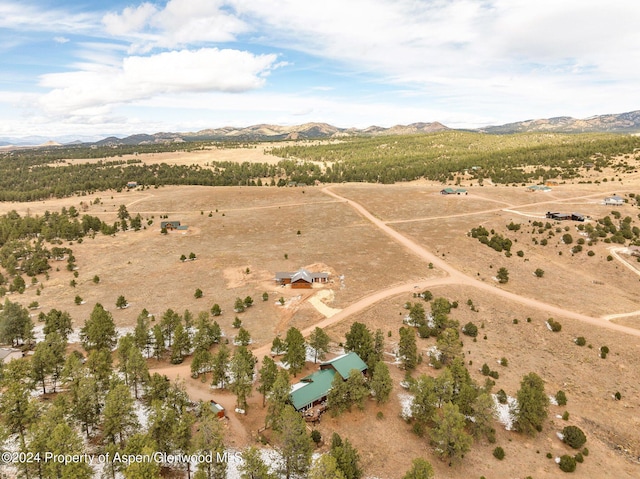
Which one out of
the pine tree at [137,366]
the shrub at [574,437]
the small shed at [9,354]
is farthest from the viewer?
the small shed at [9,354]

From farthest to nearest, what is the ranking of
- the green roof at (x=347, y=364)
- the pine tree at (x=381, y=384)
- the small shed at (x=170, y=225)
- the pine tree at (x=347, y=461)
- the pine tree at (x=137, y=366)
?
the small shed at (x=170, y=225) < the green roof at (x=347, y=364) < the pine tree at (x=137, y=366) < the pine tree at (x=381, y=384) < the pine tree at (x=347, y=461)

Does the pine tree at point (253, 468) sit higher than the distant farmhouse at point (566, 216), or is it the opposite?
the distant farmhouse at point (566, 216)

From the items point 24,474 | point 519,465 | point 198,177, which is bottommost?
point 519,465

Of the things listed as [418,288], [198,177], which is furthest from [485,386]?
[198,177]

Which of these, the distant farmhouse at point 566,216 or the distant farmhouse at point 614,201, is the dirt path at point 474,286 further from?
the distant farmhouse at point 614,201

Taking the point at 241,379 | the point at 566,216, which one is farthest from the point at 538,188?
the point at 241,379

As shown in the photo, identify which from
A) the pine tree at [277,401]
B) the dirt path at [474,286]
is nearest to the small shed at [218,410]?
the pine tree at [277,401]

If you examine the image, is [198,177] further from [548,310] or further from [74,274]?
[548,310]
